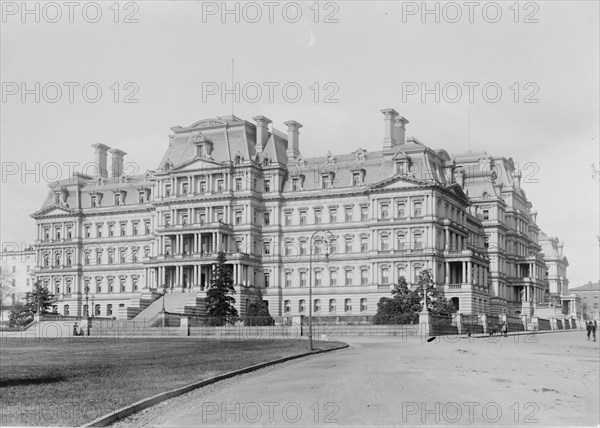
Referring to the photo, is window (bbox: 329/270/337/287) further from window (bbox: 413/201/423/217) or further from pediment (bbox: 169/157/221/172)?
pediment (bbox: 169/157/221/172)

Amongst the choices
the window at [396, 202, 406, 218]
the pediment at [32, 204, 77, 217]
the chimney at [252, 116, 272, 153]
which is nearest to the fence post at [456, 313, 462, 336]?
the window at [396, 202, 406, 218]

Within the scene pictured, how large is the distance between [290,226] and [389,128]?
556 inches

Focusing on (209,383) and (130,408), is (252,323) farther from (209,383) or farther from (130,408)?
(130,408)

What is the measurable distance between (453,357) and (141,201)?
6930cm

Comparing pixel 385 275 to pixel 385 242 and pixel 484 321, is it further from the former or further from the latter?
pixel 484 321

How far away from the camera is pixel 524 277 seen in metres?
109

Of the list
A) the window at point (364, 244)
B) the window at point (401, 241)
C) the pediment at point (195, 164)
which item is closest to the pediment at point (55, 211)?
the pediment at point (195, 164)

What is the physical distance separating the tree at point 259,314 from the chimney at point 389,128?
19.9 metres

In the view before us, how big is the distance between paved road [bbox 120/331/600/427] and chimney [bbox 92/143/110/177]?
78339mm

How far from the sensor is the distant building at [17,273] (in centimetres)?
14112

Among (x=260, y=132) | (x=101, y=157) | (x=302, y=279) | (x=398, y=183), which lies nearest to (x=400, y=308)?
(x=398, y=183)

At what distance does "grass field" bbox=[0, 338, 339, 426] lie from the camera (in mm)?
18141

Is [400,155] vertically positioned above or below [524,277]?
above

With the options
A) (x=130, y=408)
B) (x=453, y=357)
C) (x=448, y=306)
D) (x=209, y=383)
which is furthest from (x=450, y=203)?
(x=130, y=408)
